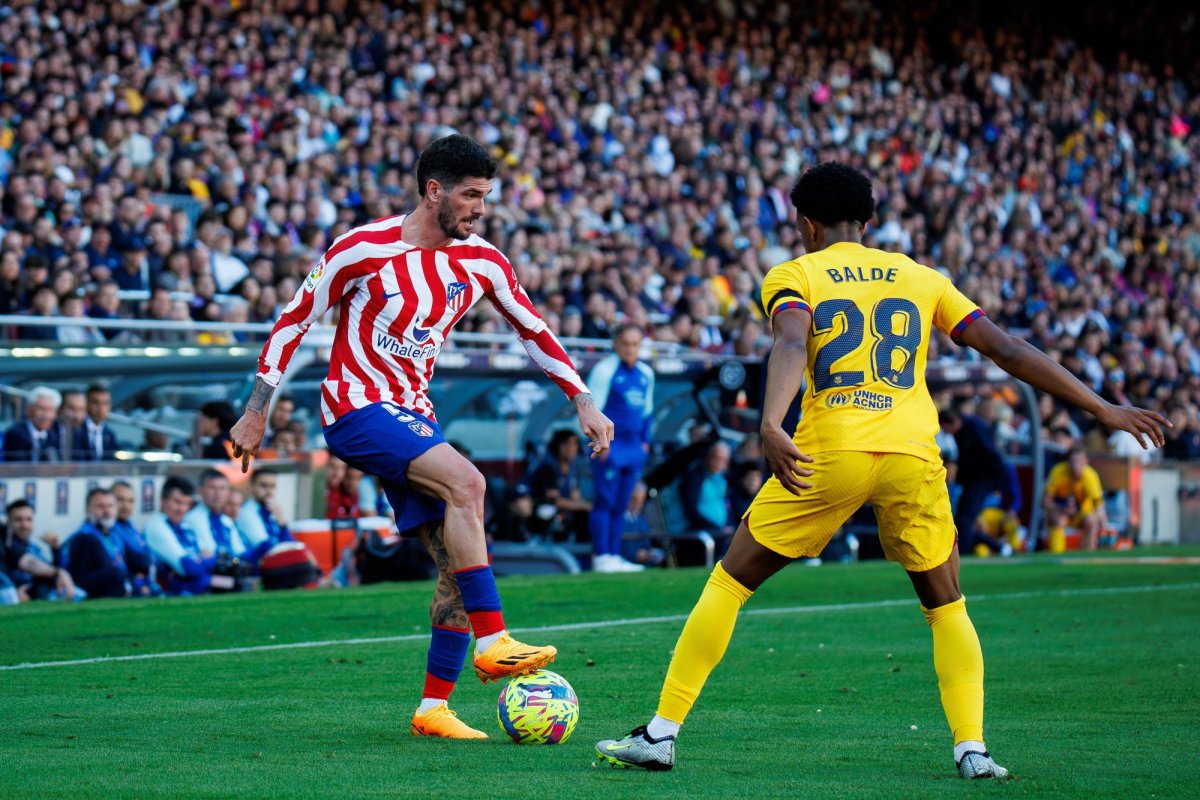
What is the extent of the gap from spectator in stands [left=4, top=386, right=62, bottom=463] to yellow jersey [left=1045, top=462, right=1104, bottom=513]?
39.1 ft

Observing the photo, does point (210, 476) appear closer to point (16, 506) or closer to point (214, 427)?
point (214, 427)

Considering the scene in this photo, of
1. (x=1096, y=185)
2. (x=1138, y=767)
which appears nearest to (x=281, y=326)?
(x=1138, y=767)

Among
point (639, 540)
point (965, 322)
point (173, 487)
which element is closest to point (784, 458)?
point (965, 322)

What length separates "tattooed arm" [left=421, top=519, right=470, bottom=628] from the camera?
21.1ft

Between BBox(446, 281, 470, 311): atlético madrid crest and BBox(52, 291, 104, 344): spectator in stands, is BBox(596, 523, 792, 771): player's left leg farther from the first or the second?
BBox(52, 291, 104, 344): spectator in stands

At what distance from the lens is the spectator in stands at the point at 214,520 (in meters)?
13.0

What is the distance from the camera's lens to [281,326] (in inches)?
253

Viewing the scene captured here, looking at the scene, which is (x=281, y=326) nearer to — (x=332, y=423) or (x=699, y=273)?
(x=332, y=423)

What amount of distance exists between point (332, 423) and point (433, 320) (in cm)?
53

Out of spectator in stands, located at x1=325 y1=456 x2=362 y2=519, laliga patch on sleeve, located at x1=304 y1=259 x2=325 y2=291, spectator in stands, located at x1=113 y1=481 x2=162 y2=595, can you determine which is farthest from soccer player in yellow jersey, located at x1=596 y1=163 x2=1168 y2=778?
spectator in stands, located at x1=325 y1=456 x2=362 y2=519

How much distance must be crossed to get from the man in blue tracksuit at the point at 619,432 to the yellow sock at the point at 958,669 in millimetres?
9412

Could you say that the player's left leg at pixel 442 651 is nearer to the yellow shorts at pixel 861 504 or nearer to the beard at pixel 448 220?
the beard at pixel 448 220

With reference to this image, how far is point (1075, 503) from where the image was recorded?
20297 millimetres

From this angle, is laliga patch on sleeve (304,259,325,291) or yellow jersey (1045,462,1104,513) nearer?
laliga patch on sleeve (304,259,325,291)
